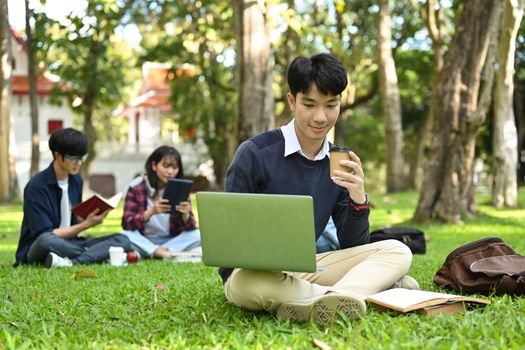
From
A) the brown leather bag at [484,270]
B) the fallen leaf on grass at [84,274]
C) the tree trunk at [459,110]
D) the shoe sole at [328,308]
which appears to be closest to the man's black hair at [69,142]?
the fallen leaf on grass at [84,274]

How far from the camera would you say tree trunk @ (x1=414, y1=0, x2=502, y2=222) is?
10.9 meters

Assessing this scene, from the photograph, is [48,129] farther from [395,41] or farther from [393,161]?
[393,161]

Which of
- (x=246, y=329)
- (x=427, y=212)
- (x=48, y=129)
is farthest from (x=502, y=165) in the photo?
(x=48, y=129)

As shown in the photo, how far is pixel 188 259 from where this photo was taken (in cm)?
783

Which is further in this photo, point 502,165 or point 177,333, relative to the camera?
point 502,165

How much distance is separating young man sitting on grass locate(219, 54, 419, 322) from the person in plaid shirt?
3.35m

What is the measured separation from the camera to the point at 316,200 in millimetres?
4590

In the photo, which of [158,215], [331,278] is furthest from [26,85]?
[331,278]

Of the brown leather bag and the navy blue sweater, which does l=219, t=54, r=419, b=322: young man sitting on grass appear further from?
the brown leather bag

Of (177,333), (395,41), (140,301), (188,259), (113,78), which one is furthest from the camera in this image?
(395,41)

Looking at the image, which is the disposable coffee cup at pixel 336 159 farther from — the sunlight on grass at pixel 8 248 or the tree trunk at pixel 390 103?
the tree trunk at pixel 390 103

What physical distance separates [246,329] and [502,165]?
12.4 metres

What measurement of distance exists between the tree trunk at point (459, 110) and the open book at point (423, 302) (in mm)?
6914

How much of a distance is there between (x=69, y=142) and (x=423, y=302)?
13.2 ft
